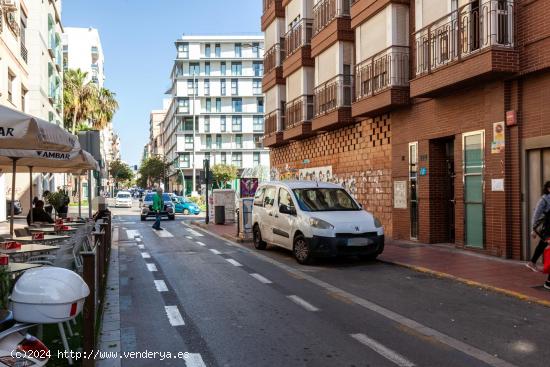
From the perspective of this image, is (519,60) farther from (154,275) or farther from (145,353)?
(145,353)

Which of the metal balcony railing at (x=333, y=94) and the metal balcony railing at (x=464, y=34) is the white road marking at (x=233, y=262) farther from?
the metal balcony railing at (x=333, y=94)

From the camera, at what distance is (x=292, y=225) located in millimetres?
12055

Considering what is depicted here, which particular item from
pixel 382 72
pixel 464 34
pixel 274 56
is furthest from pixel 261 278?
pixel 274 56

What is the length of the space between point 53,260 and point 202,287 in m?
2.52

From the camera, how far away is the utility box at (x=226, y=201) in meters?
25.8

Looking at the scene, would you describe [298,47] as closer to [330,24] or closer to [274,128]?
[330,24]

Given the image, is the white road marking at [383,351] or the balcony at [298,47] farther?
the balcony at [298,47]

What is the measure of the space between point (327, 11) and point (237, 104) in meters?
64.1

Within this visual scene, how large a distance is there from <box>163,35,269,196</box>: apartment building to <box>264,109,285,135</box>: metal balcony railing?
5471cm

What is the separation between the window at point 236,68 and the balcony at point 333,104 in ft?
212

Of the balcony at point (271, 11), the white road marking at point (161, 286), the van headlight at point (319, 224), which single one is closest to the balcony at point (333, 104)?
the balcony at point (271, 11)

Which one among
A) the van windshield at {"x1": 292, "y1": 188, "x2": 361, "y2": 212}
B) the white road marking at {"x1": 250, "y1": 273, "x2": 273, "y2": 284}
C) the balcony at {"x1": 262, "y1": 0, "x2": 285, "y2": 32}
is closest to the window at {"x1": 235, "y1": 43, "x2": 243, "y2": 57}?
the balcony at {"x1": 262, "y1": 0, "x2": 285, "y2": 32}

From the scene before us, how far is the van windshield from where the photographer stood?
12.1m

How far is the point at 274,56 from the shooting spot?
28.6 meters
